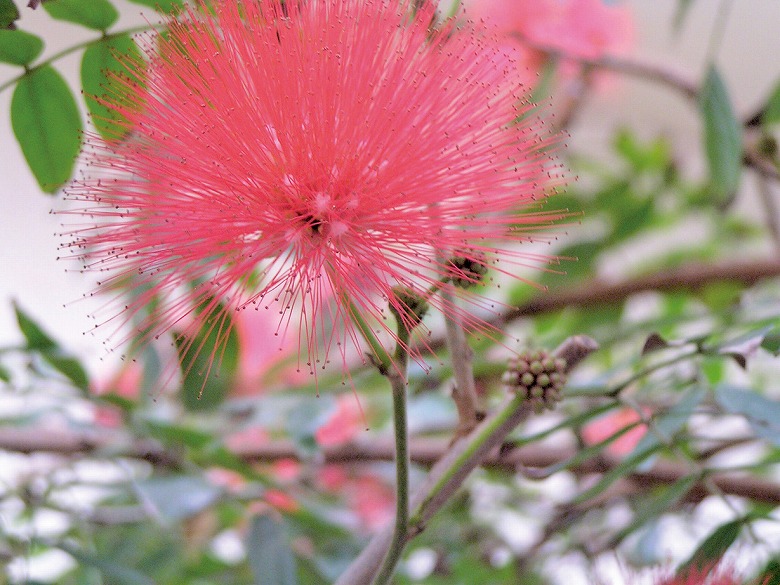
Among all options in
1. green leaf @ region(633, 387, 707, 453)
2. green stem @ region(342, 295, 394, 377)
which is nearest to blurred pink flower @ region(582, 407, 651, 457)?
green leaf @ region(633, 387, 707, 453)

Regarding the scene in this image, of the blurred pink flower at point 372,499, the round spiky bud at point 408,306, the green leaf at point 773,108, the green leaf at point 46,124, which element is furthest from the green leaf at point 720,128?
the blurred pink flower at point 372,499

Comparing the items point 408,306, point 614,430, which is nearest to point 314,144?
point 408,306

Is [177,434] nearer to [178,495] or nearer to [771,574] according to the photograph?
[178,495]

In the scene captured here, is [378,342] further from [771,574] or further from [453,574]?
[453,574]

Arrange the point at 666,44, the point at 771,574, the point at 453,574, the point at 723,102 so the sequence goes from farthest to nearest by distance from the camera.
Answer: the point at 666,44 < the point at 453,574 < the point at 723,102 < the point at 771,574

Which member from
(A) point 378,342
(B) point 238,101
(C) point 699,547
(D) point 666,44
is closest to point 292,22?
(B) point 238,101

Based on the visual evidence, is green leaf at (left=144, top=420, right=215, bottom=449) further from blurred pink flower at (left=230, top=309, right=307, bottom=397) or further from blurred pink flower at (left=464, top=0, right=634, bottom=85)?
blurred pink flower at (left=464, top=0, right=634, bottom=85)

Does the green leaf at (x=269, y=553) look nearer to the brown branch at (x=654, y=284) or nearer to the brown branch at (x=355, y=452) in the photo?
the brown branch at (x=355, y=452)
